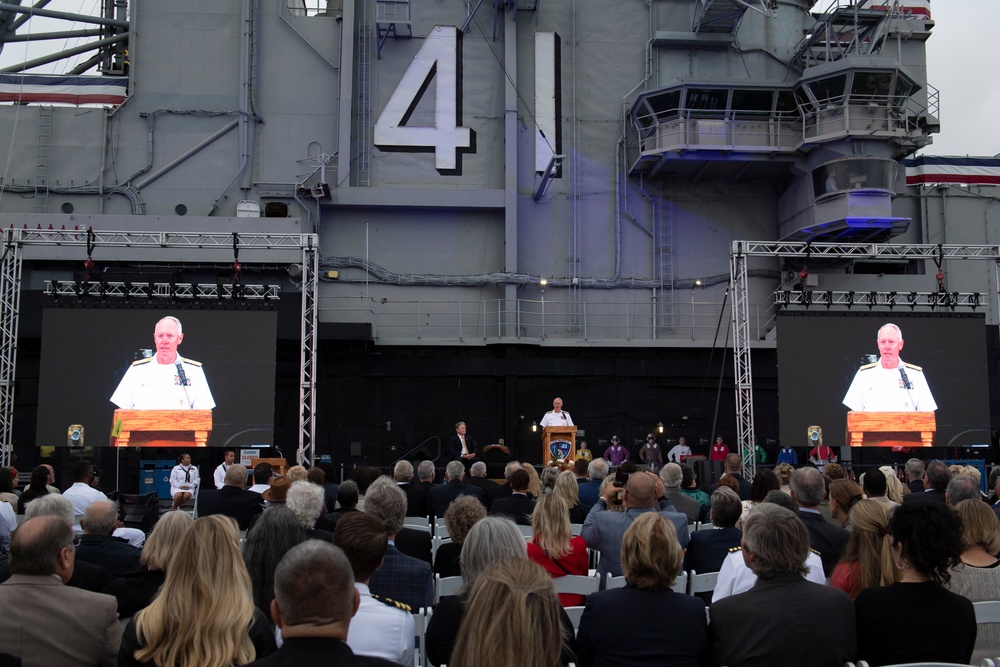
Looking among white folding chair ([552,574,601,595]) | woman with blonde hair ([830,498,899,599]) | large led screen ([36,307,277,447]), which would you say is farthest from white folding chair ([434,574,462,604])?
large led screen ([36,307,277,447])

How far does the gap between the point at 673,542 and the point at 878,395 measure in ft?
55.7

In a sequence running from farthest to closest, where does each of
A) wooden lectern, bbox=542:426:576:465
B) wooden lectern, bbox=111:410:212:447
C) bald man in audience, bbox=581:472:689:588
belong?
wooden lectern, bbox=542:426:576:465 < wooden lectern, bbox=111:410:212:447 < bald man in audience, bbox=581:472:689:588

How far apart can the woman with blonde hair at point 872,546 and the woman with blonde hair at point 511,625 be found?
240 cm

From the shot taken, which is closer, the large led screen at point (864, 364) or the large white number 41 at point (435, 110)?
the large led screen at point (864, 364)

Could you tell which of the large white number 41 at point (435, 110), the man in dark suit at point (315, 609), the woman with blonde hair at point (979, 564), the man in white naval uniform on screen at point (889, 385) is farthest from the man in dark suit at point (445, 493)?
the large white number 41 at point (435, 110)

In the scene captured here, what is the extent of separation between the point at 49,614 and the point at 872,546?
3999mm

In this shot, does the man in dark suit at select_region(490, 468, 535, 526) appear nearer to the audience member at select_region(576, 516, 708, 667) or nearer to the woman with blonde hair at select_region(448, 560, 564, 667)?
the audience member at select_region(576, 516, 708, 667)

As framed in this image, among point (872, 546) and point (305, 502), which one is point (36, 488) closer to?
point (305, 502)

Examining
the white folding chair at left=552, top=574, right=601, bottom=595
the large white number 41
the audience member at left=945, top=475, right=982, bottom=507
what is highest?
the large white number 41

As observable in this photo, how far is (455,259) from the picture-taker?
2417cm

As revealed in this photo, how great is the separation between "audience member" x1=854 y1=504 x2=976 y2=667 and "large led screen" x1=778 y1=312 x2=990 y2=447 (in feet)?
50.3

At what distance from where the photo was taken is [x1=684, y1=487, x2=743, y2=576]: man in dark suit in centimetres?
641

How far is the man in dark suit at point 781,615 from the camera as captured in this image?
12.4ft

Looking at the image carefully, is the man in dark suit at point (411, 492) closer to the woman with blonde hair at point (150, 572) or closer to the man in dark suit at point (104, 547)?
the man in dark suit at point (104, 547)
